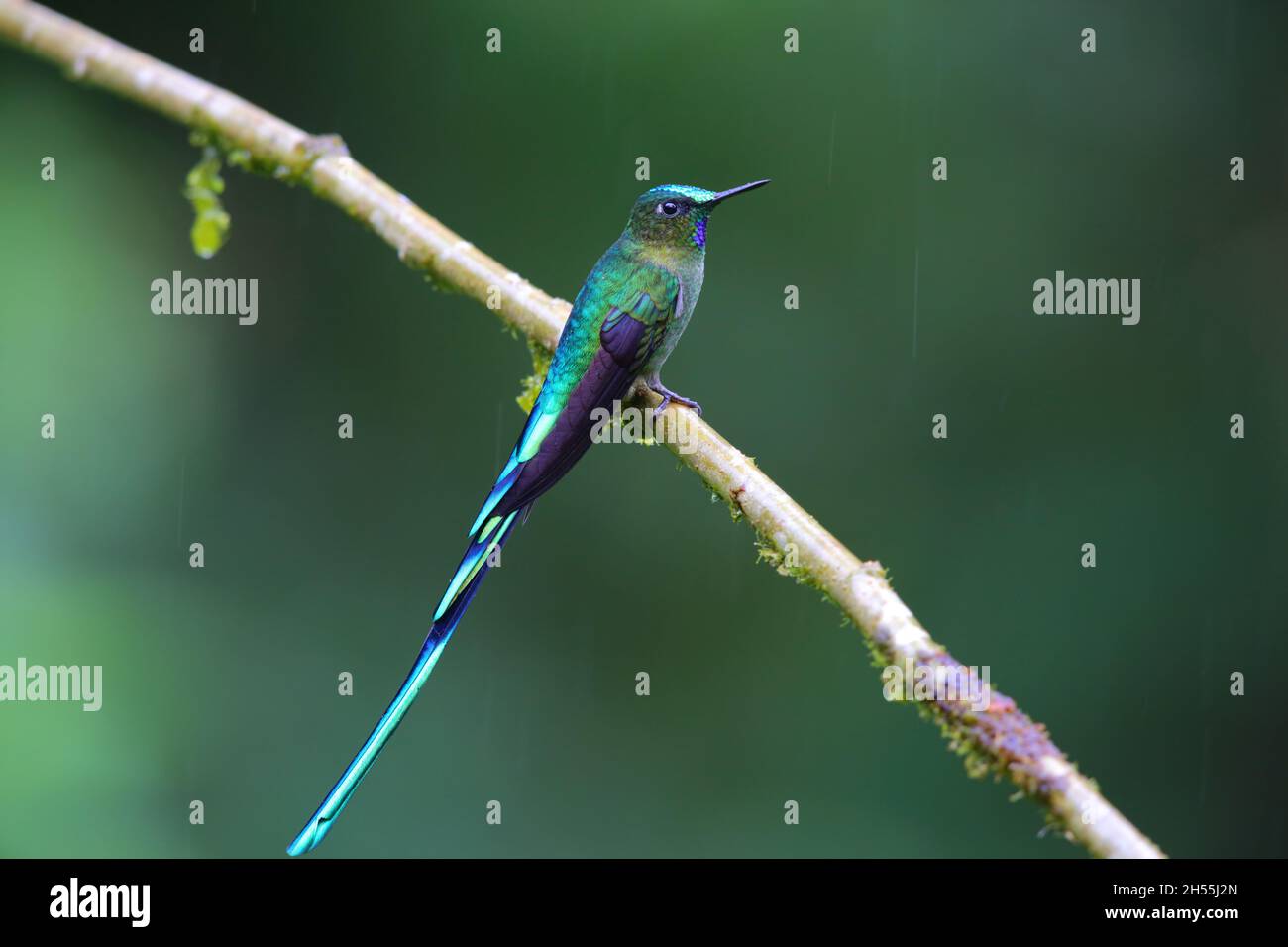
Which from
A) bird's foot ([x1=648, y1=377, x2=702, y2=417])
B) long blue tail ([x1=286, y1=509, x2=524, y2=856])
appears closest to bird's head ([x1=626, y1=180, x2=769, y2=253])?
bird's foot ([x1=648, y1=377, x2=702, y2=417])

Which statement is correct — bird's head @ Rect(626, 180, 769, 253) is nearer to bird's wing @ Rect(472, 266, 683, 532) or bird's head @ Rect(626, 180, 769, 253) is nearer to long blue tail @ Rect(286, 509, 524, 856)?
bird's wing @ Rect(472, 266, 683, 532)

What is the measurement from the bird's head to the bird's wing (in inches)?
5.2

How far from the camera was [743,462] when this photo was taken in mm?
2406

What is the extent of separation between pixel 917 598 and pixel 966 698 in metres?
3.24

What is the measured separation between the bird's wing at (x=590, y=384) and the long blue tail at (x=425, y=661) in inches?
1.5

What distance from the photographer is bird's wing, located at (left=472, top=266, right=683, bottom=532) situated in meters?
2.66

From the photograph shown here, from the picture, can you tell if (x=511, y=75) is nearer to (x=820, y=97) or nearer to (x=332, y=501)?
(x=820, y=97)

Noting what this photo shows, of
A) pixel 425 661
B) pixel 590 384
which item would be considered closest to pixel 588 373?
pixel 590 384

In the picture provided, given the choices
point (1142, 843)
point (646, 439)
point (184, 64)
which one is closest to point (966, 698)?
point (1142, 843)

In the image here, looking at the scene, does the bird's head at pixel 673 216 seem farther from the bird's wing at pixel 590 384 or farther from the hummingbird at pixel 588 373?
the bird's wing at pixel 590 384

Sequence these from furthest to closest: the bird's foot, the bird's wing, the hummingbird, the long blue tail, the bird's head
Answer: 1. the bird's head
2. the bird's foot
3. the bird's wing
4. the hummingbird
5. the long blue tail

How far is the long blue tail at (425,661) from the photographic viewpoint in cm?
234

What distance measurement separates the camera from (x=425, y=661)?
2502 mm

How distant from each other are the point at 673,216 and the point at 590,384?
2.01 ft
